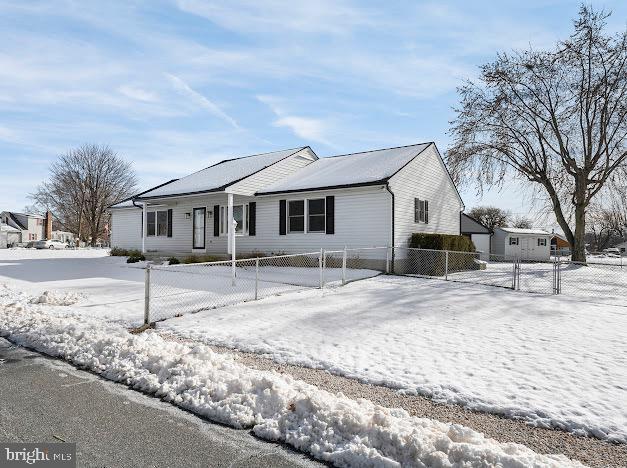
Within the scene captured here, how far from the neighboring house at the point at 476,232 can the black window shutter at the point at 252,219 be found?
25.3 meters

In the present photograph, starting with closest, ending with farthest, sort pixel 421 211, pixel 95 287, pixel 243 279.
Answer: pixel 95 287
pixel 243 279
pixel 421 211

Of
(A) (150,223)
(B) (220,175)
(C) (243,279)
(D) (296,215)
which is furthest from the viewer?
(A) (150,223)

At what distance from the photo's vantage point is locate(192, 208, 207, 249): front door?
68.8 feet

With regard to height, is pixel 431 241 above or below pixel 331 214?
below

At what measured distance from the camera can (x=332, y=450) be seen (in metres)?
3.24

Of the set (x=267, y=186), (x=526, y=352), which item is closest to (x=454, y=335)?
(x=526, y=352)

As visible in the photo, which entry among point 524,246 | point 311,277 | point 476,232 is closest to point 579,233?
point 476,232

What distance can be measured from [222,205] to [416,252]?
31.5 feet

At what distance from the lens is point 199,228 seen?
2123cm

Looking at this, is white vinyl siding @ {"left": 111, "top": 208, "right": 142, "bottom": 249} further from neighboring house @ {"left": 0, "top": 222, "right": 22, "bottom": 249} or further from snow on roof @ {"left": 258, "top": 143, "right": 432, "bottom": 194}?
neighboring house @ {"left": 0, "top": 222, "right": 22, "bottom": 249}

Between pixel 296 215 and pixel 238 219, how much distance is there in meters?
3.37

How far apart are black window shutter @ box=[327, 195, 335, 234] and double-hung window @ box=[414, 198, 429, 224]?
368 cm

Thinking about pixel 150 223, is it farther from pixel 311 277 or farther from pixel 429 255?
pixel 429 255

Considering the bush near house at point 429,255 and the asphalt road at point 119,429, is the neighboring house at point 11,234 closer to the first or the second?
the bush near house at point 429,255
